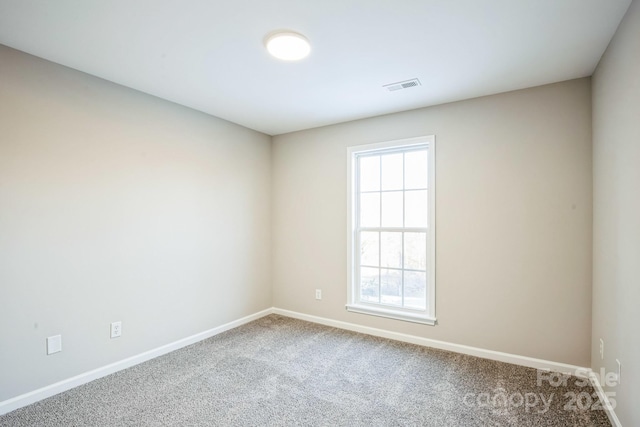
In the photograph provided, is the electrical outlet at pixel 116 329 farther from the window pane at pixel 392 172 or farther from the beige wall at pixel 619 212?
the beige wall at pixel 619 212

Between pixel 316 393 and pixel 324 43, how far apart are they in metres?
2.49

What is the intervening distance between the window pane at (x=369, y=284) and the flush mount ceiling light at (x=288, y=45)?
95.1 inches

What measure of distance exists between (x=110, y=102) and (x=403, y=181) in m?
2.87

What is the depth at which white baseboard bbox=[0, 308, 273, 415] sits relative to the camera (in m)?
2.17

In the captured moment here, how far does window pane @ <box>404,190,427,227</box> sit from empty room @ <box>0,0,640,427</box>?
2 centimetres

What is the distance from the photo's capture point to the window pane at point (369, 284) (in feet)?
12.1

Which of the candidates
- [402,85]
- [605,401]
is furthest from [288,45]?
[605,401]

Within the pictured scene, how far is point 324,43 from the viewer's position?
2.12 m

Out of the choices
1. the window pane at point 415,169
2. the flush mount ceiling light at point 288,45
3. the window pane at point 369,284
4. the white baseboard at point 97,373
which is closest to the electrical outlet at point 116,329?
the white baseboard at point 97,373

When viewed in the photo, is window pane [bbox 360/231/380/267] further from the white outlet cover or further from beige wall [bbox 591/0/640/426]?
the white outlet cover

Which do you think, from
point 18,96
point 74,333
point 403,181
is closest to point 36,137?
point 18,96

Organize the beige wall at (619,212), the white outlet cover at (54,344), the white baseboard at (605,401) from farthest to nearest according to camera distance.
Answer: the white outlet cover at (54,344) → the white baseboard at (605,401) → the beige wall at (619,212)

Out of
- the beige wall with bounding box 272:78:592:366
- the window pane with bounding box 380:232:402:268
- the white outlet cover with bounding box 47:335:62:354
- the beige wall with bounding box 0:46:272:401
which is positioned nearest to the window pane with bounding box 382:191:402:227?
the window pane with bounding box 380:232:402:268

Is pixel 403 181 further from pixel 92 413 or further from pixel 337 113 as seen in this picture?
pixel 92 413
